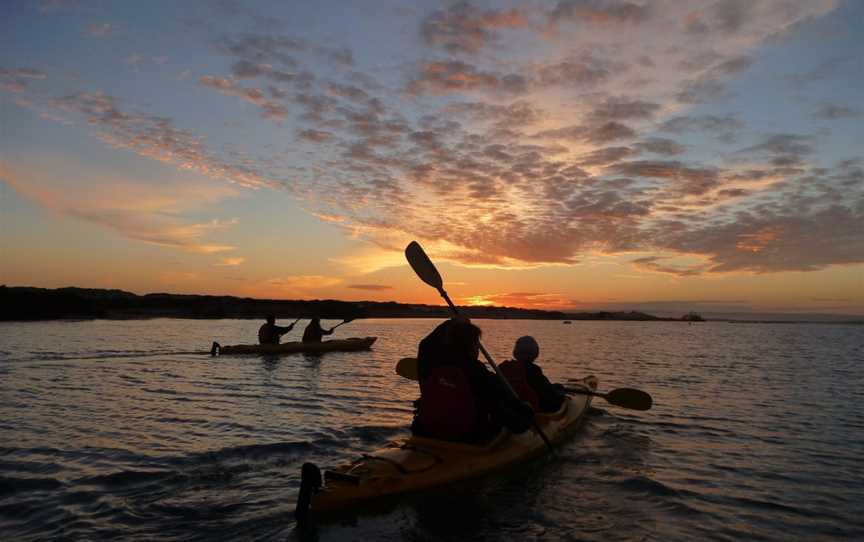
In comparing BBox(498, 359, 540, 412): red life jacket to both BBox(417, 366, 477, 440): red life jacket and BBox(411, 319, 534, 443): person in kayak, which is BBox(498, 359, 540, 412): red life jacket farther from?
BBox(417, 366, 477, 440): red life jacket

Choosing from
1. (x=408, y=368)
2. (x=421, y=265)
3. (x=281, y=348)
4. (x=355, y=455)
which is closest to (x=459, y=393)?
(x=355, y=455)

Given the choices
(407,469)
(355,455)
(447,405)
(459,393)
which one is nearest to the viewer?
(407,469)

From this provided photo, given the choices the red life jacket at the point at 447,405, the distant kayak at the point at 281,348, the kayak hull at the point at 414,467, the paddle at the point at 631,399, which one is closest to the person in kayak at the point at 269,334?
the distant kayak at the point at 281,348

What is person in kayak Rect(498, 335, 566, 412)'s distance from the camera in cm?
872

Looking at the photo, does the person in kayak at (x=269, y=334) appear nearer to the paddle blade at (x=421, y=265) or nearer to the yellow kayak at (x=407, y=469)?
the paddle blade at (x=421, y=265)

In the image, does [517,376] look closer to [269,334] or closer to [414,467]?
[414,467]

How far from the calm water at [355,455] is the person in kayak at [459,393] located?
759 mm

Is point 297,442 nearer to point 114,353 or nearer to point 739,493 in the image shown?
point 739,493

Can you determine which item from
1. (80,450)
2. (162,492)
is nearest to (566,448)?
(162,492)

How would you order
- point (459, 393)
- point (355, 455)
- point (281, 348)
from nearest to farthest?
point (459, 393), point (355, 455), point (281, 348)

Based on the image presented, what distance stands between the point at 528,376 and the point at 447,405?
2.72m

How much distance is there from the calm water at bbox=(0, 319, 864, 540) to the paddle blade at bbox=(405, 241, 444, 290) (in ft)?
9.62

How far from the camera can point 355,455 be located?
8.45m

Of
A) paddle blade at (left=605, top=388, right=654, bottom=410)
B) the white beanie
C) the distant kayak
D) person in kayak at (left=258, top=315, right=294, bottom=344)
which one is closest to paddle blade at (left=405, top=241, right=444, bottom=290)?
the white beanie
